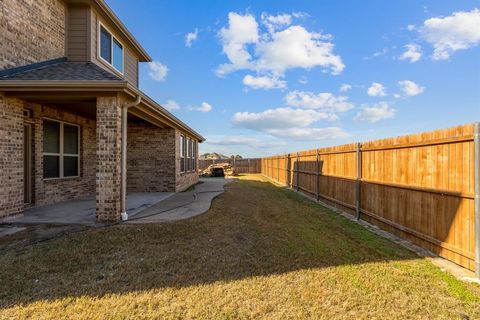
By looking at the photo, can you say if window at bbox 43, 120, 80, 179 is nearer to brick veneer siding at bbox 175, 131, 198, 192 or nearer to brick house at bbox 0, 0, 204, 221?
brick house at bbox 0, 0, 204, 221

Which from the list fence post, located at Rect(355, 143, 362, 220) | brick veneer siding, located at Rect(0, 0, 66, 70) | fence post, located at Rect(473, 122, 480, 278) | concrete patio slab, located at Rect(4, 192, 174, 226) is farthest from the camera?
fence post, located at Rect(355, 143, 362, 220)

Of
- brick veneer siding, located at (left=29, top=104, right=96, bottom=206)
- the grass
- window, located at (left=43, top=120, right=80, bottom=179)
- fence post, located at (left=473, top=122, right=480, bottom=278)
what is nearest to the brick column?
the grass

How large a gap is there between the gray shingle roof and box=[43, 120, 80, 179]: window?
1.70 metres

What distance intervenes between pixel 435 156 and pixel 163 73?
15.4 m

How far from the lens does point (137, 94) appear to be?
6664 mm

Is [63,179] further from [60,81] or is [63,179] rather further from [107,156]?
[60,81]

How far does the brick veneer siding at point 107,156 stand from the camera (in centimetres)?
612

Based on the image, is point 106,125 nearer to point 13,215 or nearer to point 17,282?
point 13,215

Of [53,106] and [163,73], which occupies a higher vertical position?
[163,73]

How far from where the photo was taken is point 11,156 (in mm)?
6348

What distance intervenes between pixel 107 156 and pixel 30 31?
4382mm

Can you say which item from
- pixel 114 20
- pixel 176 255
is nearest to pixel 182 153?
pixel 114 20

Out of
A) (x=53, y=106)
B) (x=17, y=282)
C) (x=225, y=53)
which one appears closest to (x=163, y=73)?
(x=225, y=53)

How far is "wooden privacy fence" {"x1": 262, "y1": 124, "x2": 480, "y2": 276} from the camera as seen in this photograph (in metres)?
4.05
